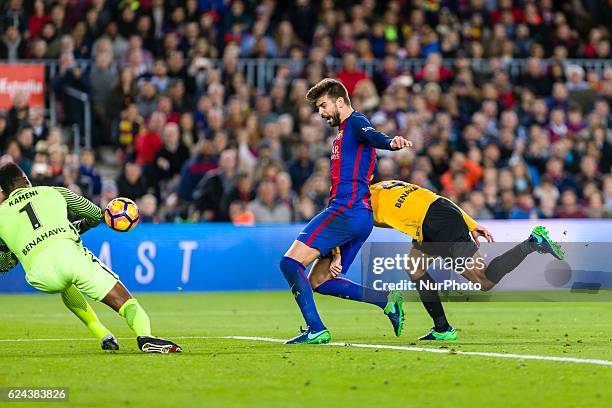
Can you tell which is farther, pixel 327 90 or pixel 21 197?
pixel 327 90

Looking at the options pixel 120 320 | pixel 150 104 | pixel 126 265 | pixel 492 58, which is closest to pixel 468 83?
pixel 492 58

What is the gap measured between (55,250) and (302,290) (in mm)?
2183

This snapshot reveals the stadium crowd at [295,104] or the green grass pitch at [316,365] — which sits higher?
the stadium crowd at [295,104]

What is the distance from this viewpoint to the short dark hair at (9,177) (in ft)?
34.0

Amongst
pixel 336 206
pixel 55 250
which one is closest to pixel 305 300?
pixel 336 206

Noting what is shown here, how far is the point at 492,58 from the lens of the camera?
25.1 meters

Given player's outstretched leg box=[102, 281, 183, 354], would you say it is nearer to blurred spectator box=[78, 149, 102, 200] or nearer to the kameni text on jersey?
the kameni text on jersey

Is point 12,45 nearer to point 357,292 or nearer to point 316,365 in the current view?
point 357,292

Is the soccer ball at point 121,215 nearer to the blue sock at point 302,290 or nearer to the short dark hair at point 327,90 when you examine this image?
the blue sock at point 302,290

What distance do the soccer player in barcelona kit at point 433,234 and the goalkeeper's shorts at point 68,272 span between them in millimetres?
2208

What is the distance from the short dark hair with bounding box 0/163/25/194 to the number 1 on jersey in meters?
0.29

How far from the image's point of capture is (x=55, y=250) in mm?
10000

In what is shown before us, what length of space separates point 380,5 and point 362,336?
14.8 metres

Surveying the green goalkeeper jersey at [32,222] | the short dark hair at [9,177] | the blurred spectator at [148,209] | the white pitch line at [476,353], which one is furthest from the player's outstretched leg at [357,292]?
the blurred spectator at [148,209]
